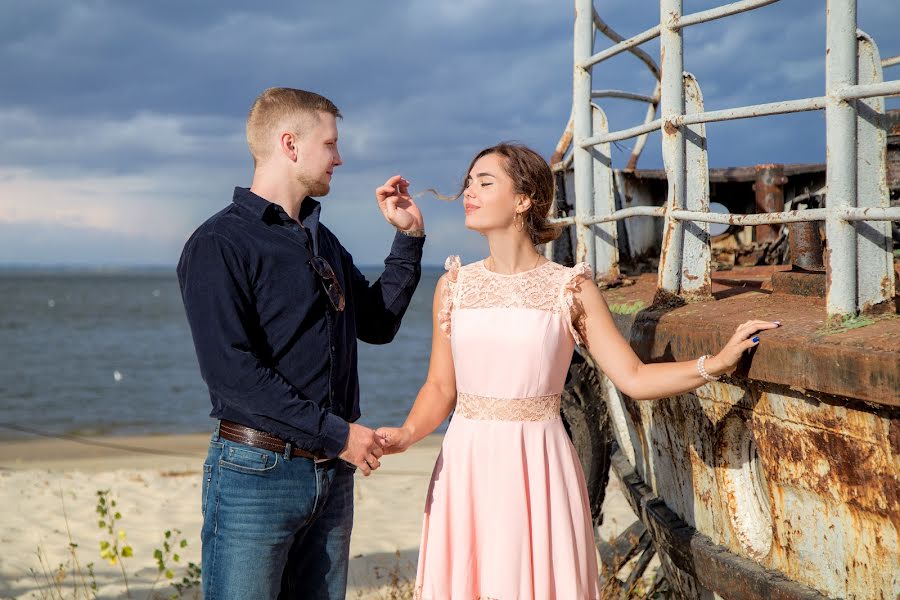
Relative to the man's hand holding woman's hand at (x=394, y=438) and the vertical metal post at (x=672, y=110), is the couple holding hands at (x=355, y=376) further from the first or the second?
the vertical metal post at (x=672, y=110)

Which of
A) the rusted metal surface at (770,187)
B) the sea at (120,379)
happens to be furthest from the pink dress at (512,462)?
the sea at (120,379)

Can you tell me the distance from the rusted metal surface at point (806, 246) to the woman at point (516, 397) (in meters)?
1.21

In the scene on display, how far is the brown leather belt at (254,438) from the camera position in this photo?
285 centimetres

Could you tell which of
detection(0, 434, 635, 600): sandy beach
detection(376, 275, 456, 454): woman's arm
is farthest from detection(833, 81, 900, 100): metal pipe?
detection(0, 434, 635, 600): sandy beach

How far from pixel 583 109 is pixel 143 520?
5.89 meters

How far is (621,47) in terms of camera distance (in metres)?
4.13

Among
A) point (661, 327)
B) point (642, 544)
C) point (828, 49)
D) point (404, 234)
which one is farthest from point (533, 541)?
point (642, 544)

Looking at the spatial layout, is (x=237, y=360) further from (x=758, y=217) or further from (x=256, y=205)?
(x=758, y=217)

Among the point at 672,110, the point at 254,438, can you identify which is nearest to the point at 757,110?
the point at 672,110

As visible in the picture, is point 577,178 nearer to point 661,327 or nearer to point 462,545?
point 661,327

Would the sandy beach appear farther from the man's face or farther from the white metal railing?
the man's face

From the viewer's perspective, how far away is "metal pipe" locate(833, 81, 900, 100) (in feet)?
8.16

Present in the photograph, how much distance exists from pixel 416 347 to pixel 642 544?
31.2m

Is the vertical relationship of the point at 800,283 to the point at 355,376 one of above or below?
above
